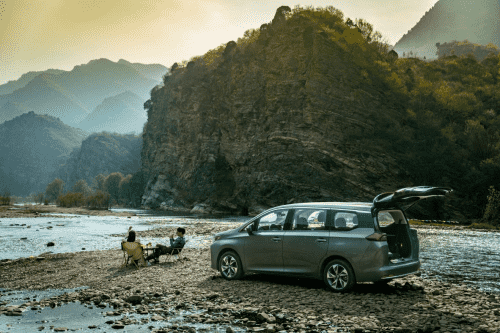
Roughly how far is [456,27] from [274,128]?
148634mm

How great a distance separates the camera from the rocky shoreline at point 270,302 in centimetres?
798

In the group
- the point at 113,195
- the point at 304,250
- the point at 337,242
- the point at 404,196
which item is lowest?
the point at 304,250

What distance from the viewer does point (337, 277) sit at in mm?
10523

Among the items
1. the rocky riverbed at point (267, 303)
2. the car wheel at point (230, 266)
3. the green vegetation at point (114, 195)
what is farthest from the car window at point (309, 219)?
the green vegetation at point (114, 195)

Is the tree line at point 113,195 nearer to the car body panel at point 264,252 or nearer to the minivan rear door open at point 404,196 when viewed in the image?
the car body panel at point 264,252

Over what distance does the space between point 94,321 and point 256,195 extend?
269ft

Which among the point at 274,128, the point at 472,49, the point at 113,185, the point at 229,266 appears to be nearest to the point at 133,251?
A: the point at 229,266

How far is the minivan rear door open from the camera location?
10.1 metres

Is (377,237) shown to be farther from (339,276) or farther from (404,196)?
(339,276)

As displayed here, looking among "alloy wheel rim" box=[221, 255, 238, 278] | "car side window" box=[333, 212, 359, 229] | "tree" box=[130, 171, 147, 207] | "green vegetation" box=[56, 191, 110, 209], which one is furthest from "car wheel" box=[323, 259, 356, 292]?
"tree" box=[130, 171, 147, 207]

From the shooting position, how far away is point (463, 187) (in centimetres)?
6744

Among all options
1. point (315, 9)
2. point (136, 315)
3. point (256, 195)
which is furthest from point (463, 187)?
point (136, 315)

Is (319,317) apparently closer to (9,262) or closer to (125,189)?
(9,262)

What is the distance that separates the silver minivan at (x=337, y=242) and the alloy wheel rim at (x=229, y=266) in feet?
0.17
